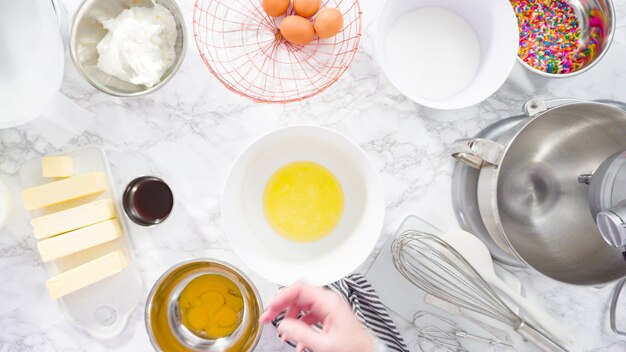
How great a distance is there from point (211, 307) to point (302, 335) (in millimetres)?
273

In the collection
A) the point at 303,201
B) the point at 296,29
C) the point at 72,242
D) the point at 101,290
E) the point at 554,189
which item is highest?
the point at 296,29

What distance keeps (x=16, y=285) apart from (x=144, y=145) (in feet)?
1.13

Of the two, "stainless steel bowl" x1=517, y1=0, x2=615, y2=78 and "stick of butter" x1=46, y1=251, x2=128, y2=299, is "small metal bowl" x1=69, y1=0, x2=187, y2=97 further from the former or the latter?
"stainless steel bowl" x1=517, y1=0, x2=615, y2=78

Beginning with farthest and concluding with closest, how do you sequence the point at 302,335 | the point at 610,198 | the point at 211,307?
the point at 211,307 < the point at 610,198 < the point at 302,335

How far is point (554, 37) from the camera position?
911 millimetres

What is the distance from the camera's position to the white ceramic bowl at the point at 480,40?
0.82m

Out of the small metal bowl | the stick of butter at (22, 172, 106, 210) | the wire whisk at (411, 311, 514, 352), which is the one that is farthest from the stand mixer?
the stick of butter at (22, 172, 106, 210)

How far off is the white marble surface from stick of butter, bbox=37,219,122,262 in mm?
71

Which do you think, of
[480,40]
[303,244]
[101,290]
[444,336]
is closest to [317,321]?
[303,244]

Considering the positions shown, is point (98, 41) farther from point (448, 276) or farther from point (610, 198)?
point (610, 198)

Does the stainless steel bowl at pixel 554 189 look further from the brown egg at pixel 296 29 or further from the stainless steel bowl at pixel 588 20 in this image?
the brown egg at pixel 296 29

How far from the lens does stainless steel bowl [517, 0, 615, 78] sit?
0.84 metres

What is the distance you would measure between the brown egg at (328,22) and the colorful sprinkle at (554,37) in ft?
1.09

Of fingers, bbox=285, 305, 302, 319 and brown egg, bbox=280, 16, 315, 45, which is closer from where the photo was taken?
fingers, bbox=285, 305, 302, 319
